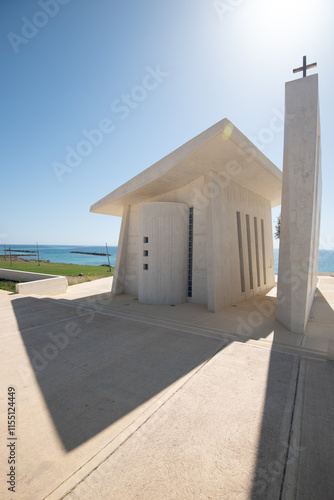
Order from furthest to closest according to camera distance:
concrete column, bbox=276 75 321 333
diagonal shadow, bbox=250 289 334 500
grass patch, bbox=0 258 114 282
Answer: grass patch, bbox=0 258 114 282 → concrete column, bbox=276 75 321 333 → diagonal shadow, bbox=250 289 334 500

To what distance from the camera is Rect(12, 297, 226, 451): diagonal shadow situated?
13.2 ft

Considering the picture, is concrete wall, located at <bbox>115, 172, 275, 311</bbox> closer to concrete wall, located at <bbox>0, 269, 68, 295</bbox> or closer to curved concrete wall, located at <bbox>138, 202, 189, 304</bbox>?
curved concrete wall, located at <bbox>138, 202, 189, 304</bbox>

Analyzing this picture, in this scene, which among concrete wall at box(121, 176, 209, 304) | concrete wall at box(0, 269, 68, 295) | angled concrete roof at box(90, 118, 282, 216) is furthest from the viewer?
concrete wall at box(0, 269, 68, 295)

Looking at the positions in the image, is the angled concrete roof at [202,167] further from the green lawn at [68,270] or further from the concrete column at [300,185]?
the green lawn at [68,270]

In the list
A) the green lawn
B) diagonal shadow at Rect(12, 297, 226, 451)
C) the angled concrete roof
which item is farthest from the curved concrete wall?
the green lawn

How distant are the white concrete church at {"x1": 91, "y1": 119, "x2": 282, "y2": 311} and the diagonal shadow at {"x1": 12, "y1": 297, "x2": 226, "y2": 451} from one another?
384cm

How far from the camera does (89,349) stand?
6629 mm

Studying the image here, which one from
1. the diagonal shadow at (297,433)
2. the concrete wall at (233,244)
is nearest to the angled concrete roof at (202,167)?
the concrete wall at (233,244)

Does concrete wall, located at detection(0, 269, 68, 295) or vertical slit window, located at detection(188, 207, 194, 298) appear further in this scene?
concrete wall, located at detection(0, 269, 68, 295)

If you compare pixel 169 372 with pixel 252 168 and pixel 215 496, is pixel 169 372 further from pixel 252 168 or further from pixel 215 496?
pixel 252 168

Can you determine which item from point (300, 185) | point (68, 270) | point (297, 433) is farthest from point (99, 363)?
point (68, 270)

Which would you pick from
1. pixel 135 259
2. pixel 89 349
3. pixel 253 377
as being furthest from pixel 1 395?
pixel 135 259

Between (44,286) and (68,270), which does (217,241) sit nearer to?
(44,286)

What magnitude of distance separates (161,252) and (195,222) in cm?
224
